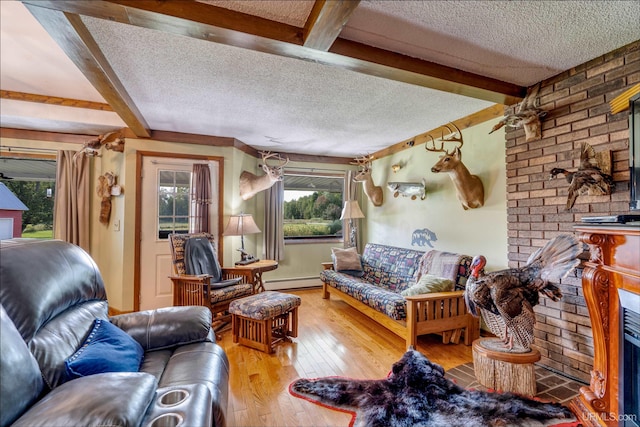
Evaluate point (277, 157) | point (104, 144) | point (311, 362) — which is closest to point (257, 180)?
point (277, 157)

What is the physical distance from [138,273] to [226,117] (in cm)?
227

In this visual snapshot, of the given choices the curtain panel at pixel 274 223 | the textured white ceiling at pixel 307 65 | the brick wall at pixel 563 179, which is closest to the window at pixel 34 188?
the textured white ceiling at pixel 307 65

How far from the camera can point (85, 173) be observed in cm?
360

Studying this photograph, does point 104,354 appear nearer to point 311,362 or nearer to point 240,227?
point 311,362

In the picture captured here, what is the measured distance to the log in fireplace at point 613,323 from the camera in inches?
54.4

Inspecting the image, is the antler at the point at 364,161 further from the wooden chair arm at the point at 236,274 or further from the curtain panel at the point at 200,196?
the wooden chair arm at the point at 236,274

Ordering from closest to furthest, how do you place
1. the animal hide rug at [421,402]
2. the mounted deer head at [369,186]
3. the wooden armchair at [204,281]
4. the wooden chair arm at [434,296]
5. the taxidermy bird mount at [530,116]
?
the animal hide rug at [421,402] → the taxidermy bird mount at [530,116] → the wooden chair arm at [434,296] → the wooden armchair at [204,281] → the mounted deer head at [369,186]

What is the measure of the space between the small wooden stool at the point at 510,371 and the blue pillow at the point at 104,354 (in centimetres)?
217

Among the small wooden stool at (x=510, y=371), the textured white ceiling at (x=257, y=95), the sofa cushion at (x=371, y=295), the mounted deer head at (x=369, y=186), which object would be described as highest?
the textured white ceiling at (x=257, y=95)

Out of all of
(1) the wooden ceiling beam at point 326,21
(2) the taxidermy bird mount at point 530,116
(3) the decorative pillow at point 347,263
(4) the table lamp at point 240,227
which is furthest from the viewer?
(3) the decorative pillow at point 347,263

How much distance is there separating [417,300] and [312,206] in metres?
3.13

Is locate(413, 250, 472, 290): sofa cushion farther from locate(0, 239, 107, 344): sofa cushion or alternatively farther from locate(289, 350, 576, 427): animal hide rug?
locate(0, 239, 107, 344): sofa cushion

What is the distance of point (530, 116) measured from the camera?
2316mm

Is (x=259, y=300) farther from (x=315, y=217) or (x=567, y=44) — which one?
(x=567, y=44)
